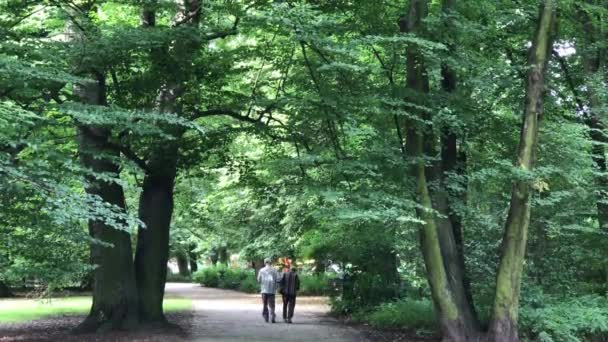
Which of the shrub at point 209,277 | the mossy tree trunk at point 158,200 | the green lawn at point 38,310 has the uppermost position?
the mossy tree trunk at point 158,200

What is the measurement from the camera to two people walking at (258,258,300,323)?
17.4 metres

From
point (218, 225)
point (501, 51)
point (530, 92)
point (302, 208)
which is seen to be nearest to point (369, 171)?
point (530, 92)

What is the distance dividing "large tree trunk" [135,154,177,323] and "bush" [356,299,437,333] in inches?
220

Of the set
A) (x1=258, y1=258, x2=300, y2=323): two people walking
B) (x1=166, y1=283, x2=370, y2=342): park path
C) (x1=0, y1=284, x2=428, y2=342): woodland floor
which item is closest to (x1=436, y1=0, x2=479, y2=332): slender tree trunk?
(x1=0, y1=284, x2=428, y2=342): woodland floor

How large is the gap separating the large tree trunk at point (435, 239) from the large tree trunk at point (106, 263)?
6.38m

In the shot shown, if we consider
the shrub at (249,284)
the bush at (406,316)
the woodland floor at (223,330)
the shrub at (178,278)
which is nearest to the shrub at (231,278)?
the shrub at (249,284)

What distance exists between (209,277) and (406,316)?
31.7 m

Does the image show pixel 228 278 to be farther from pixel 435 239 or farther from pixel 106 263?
pixel 435 239

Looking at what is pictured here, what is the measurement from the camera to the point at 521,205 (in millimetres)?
11945

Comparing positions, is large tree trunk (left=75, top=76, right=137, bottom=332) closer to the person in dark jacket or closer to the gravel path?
the gravel path

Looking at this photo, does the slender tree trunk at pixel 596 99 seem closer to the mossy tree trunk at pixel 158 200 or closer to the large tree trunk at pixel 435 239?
the large tree trunk at pixel 435 239

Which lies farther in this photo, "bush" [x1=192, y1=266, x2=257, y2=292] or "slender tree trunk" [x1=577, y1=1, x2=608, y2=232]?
"bush" [x1=192, y1=266, x2=257, y2=292]

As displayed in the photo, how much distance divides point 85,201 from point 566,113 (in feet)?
38.7

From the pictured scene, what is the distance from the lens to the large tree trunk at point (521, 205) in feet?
38.3
